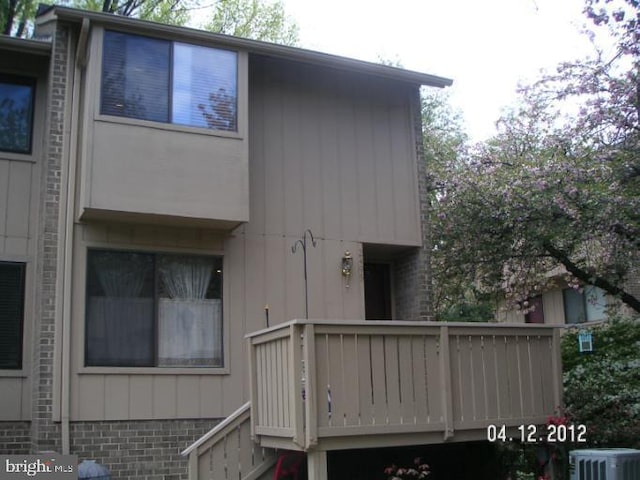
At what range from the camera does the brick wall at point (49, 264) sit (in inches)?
348

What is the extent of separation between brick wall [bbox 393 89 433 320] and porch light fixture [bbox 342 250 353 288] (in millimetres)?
1144

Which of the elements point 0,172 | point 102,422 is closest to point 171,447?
point 102,422

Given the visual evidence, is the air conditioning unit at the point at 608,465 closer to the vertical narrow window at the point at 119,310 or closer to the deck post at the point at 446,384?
the deck post at the point at 446,384

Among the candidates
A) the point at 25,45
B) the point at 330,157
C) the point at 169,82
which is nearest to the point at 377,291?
the point at 330,157

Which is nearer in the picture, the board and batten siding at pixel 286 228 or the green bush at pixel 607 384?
the green bush at pixel 607 384

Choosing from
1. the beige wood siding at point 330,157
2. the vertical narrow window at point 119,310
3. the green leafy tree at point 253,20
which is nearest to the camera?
the vertical narrow window at point 119,310

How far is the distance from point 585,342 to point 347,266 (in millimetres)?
6052

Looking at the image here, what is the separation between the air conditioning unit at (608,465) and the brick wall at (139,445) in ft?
15.4

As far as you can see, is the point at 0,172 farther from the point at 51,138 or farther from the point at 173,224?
the point at 173,224

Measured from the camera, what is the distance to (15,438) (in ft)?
30.9

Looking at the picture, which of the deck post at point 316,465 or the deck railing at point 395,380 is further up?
the deck railing at point 395,380

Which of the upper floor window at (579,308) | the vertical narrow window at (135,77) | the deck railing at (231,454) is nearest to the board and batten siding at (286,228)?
the vertical narrow window at (135,77)

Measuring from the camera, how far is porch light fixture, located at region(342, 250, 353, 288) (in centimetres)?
1091

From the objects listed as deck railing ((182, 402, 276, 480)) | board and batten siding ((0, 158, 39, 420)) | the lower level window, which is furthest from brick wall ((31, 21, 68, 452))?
deck railing ((182, 402, 276, 480))
